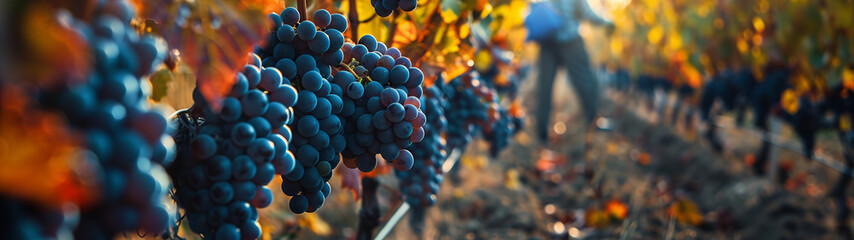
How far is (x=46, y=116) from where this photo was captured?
43cm

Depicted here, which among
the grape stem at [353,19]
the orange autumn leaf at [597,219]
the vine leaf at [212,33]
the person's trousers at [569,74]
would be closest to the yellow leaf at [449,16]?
the grape stem at [353,19]

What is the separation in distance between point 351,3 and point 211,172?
2.30 feet

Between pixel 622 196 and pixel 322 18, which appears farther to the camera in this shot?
pixel 622 196

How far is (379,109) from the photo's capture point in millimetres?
882

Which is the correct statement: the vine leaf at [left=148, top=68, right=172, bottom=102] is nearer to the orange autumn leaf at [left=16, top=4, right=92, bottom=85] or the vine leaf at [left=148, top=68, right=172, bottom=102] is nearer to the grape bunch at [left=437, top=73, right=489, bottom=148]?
the orange autumn leaf at [left=16, top=4, right=92, bottom=85]

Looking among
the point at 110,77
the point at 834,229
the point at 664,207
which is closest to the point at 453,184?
the point at 664,207

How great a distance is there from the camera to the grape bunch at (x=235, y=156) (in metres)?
0.69

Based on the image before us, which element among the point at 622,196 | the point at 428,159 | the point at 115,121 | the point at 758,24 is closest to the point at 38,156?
the point at 115,121

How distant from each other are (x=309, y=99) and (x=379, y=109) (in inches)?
4.6

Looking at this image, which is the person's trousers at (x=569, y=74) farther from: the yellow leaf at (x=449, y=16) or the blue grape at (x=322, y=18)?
the blue grape at (x=322, y=18)

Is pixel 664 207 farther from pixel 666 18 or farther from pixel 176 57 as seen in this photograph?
pixel 176 57

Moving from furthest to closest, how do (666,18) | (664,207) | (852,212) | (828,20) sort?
(666,18) → (664,207) → (852,212) → (828,20)

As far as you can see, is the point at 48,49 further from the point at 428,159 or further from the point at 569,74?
the point at 569,74

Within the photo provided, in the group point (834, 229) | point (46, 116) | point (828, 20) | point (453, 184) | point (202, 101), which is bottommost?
point (453, 184)
